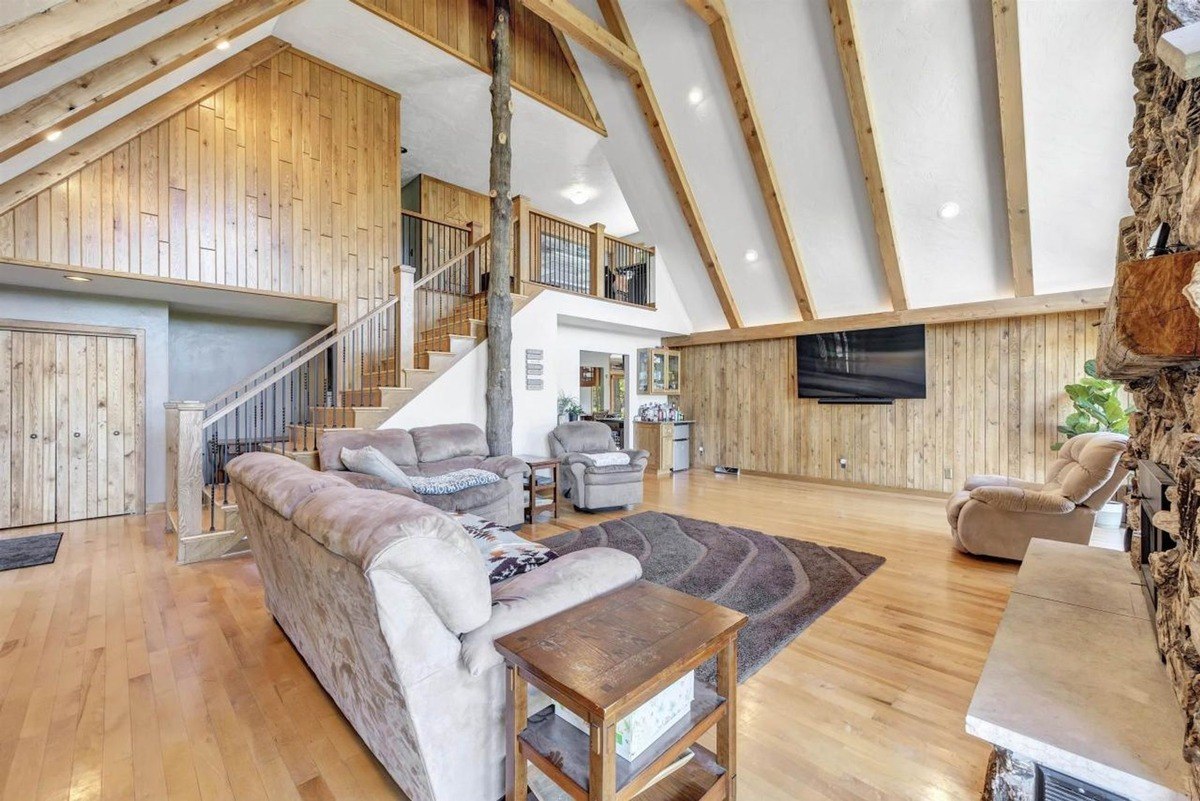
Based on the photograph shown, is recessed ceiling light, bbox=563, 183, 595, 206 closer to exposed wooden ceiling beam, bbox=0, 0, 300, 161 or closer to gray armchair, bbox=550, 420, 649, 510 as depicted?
gray armchair, bbox=550, 420, 649, 510

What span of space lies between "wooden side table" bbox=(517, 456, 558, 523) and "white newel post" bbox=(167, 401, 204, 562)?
2.44 metres

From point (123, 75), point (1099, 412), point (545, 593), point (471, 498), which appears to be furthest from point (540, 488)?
point (1099, 412)

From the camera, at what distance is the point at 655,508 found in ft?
17.3

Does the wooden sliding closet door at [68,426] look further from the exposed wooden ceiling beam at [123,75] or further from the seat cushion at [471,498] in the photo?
the seat cushion at [471,498]

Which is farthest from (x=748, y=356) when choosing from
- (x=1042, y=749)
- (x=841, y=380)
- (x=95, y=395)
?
(x=95, y=395)

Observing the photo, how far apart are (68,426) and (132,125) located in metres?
2.88

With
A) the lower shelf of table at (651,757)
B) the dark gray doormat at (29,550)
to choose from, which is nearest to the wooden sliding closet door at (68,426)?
the dark gray doormat at (29,550)

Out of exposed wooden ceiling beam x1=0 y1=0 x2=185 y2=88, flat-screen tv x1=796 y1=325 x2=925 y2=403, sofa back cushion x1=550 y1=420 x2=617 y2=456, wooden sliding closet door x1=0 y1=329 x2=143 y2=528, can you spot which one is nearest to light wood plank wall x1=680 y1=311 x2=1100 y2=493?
flat-screen tv x1=796 y1=325 x2=925 y2=403

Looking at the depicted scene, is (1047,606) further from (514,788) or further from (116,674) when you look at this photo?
(116,674)

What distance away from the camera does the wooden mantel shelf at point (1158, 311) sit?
3.16ft

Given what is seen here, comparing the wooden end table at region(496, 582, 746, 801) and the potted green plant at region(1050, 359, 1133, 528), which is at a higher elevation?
the potted green plant at region(1050, 359, 1133, 528)

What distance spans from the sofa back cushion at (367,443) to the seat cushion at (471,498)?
60 centimetres

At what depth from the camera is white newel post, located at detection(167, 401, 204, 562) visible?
347 centimetres

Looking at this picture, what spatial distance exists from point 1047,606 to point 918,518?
11.8ft
